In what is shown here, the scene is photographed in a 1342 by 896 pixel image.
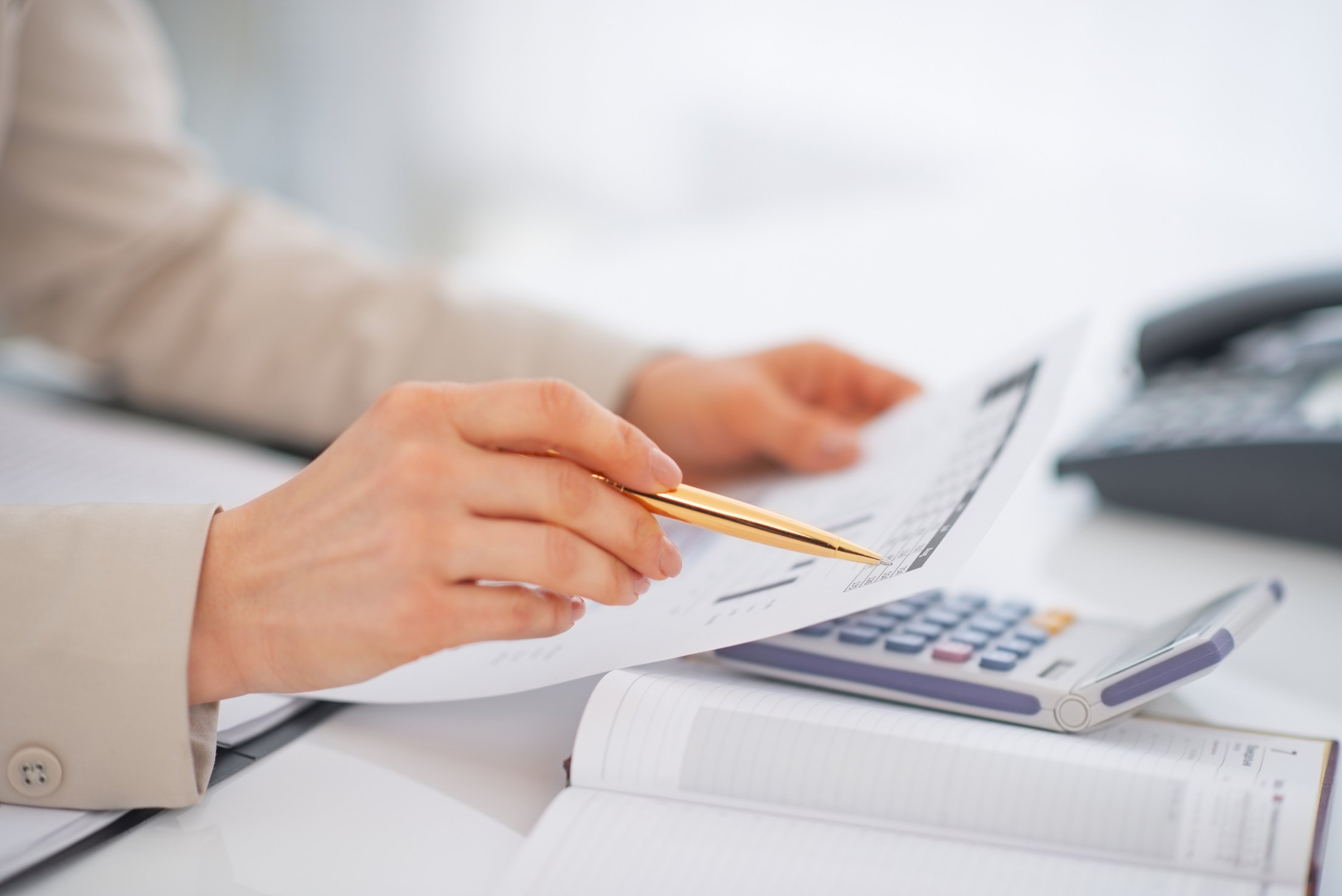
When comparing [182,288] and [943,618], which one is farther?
[182,288]

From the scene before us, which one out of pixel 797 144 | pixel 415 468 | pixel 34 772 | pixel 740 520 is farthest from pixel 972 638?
pixel 797 144

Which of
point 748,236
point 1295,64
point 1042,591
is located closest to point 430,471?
point 1042,591

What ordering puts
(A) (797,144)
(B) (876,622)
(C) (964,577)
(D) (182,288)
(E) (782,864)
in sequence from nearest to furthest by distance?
(E) (782,864), (B) (876,622), (C) (964,577), (D) (182,288), (A) (797,144)

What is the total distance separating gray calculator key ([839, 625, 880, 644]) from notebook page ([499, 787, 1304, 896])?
8cm

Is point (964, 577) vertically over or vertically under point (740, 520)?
under

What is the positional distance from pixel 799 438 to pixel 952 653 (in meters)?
0.26

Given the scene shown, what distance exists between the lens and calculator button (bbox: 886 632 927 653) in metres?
0.39

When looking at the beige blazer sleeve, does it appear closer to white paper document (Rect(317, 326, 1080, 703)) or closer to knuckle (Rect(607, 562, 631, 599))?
white paper document (Rect(317, 326, 1080, 703))

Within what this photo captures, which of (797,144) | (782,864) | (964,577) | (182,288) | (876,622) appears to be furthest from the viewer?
(797,144)

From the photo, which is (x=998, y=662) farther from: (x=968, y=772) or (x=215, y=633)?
(x=215, y=633)

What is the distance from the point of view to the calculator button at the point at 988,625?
0.42 meters

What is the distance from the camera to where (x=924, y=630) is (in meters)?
0.41

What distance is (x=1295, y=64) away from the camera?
1921 mm

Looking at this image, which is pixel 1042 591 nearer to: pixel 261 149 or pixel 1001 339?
pixel 1001 339
